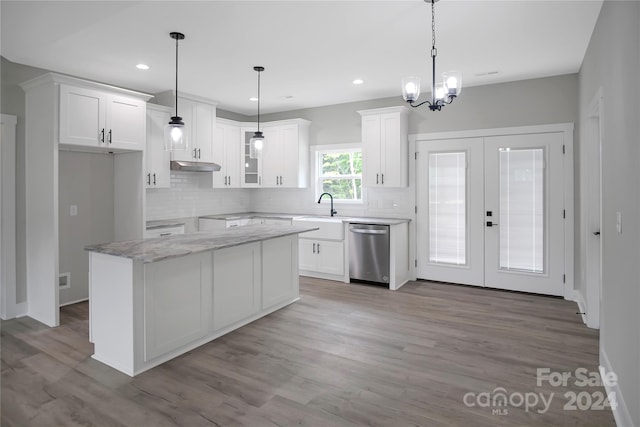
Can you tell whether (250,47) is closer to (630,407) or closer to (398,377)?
(398,377)

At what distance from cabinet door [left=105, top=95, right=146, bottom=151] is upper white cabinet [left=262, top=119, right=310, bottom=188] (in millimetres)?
2065

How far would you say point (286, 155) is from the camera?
635 cm

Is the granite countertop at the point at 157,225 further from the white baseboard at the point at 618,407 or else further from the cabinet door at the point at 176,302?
the white baseboard at the point at 618,407

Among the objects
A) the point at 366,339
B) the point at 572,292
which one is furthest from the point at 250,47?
the point at 572,292

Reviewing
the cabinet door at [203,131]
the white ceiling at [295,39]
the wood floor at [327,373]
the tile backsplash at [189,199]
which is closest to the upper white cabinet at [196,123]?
the cabinet door at [203,131]

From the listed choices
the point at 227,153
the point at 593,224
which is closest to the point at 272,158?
the point at 227,153

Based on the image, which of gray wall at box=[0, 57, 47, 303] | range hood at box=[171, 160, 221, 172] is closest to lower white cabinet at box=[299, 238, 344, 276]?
range hood at box=[171, 160, 221, 172]

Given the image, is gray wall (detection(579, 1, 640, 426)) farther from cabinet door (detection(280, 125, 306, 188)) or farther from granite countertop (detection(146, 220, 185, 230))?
granite countertop (detection(146, 220, 185, 230))

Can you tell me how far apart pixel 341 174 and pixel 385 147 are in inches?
42.9

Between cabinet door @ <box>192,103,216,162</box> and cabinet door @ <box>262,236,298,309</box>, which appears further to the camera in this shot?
cabinet door @ <box>192,103,216,162</box>

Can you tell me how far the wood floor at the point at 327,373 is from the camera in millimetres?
2299

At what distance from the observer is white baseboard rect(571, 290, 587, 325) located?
3959 millimetres

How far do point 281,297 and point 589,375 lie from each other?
9.36 ft

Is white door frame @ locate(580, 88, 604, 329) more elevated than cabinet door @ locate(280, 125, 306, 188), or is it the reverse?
cabinet door @ locate(280, 125, 306, 188)
